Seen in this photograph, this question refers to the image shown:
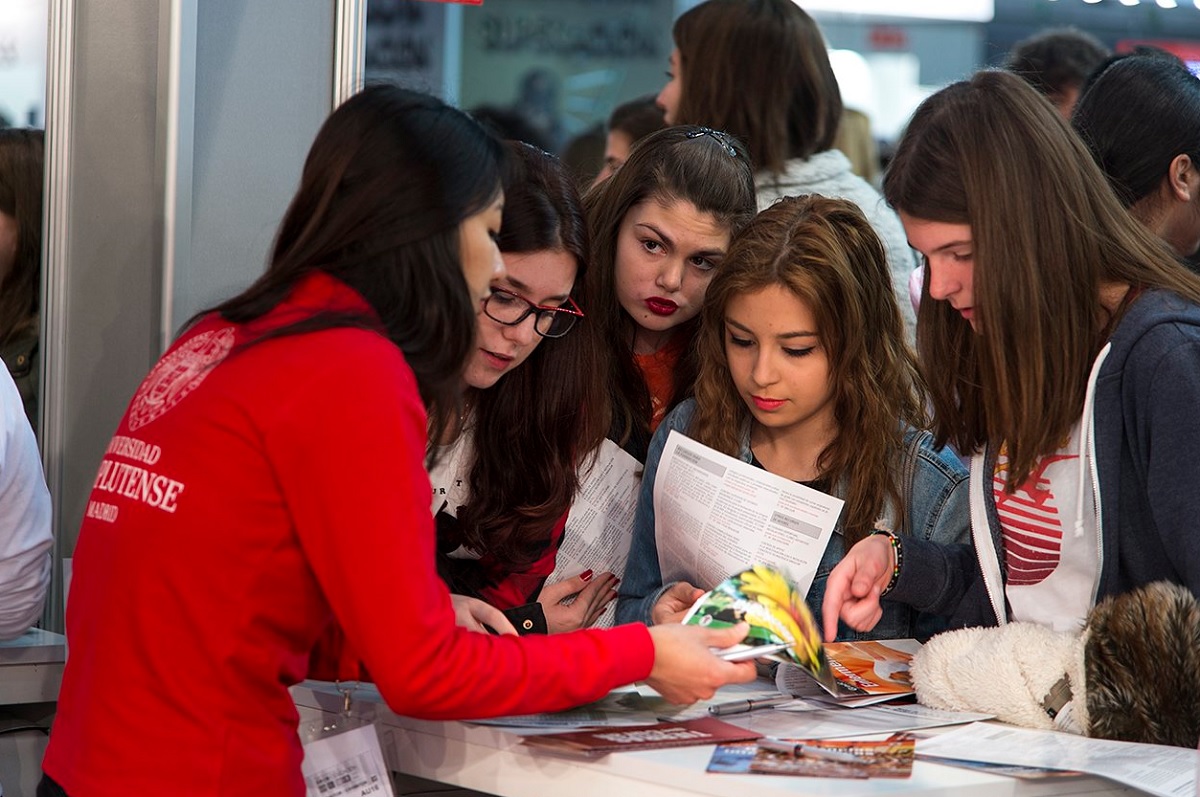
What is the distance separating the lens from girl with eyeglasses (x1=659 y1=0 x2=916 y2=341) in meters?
3.19

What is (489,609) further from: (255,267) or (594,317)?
(255,267)

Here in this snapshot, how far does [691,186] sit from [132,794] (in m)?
1.41

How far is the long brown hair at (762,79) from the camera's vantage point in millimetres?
3197

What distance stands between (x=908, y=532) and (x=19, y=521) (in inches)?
54.8

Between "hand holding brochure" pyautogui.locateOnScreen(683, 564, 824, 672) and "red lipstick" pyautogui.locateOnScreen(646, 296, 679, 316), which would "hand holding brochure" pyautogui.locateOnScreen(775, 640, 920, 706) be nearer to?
"hand holding brochure" pyautogui.locateOnScreen(683, 564, 824, 672)

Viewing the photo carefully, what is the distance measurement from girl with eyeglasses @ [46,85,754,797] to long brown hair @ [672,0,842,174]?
172 centimetres

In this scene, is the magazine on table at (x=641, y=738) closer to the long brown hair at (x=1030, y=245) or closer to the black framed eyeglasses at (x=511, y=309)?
the long brown hair at (x=1030, y=245)

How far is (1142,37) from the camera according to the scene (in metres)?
6.43

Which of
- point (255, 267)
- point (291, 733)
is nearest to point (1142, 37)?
point (255, 267)

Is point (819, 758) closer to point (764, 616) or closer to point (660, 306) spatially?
point (764, 616)

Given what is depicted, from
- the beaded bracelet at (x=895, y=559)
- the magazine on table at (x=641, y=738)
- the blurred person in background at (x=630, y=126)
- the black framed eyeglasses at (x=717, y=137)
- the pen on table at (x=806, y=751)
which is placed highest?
the black framed eyeglasses at (x=717, y=137)

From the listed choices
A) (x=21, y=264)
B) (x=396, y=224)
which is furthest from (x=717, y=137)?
(x=21, y=264)

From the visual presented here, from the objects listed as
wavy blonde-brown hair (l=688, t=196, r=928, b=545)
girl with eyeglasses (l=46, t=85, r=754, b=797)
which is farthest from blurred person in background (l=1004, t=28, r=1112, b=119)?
girl with eyeglasses (l=46, t=85, r=754, b=797)

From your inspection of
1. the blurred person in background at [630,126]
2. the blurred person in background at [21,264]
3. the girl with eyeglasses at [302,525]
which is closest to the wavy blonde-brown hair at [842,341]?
the girl with eyeglasses at [302,525]
